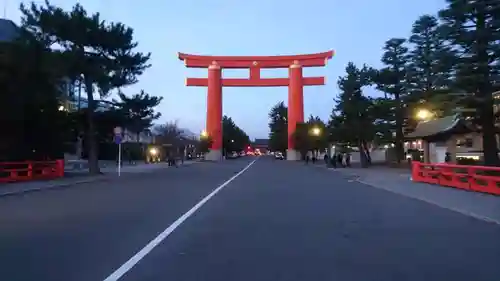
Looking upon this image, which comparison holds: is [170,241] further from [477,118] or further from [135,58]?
[135,58]

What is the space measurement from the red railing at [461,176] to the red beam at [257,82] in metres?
63.8

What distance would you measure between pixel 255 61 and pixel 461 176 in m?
69.6

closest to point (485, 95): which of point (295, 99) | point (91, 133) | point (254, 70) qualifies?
point (91, 133)

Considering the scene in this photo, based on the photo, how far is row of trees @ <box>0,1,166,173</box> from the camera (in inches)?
1273

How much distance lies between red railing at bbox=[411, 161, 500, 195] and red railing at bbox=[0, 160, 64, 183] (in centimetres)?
2124

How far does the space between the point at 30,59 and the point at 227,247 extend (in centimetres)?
2722

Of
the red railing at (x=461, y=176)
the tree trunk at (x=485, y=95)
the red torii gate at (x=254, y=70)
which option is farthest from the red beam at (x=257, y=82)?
the tree trunk at (x=485, y=95)

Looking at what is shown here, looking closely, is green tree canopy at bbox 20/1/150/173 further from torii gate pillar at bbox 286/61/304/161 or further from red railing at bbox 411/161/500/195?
torii gate pillar at bbox 286/61/304/161

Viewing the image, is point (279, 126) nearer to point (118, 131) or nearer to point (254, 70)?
point (254, 70)

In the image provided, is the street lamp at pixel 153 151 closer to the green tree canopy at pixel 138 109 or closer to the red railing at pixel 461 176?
the green tree canopy at pixel 138 109

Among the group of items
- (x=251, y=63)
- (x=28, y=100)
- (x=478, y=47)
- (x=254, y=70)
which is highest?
(x=251, y=63)

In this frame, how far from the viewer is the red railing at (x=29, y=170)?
2922 centimetres

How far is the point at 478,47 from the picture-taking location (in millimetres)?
26484

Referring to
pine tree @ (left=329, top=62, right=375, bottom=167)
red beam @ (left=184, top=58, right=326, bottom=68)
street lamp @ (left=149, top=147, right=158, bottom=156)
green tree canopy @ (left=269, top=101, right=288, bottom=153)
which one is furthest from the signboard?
green tree canopy @ (left=269, top=101, right=288, bottom=153)
